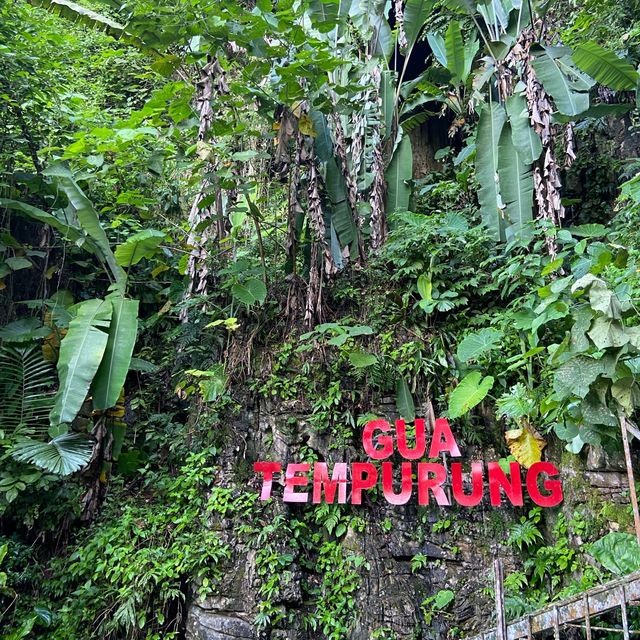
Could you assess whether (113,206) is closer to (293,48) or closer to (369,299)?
(293,48)

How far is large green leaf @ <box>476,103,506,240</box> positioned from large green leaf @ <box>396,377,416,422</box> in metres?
1.90

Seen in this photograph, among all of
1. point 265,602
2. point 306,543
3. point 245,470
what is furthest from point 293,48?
point 265,602

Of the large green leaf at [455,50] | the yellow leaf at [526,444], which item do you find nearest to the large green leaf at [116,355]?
the yellow leaf at [526,444]

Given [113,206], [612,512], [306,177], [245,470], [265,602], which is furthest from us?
[113,206]

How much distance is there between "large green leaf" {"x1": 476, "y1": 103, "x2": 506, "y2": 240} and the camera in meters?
5.64

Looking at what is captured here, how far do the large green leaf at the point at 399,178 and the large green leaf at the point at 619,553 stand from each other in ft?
12.6

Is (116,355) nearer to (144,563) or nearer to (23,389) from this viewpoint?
(23,389)

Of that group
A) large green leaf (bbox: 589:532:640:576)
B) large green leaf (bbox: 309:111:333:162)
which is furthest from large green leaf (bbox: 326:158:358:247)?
large green leaf (bbox: 589:532:640:576)

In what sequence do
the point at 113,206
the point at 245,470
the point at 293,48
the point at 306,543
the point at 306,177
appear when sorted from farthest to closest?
the point at 113,206 → the point at 306,177 → the point at 293,48 → the point at 245,470 → the point at 306,543

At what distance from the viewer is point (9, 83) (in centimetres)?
545

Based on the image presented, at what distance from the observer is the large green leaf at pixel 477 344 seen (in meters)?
4.70

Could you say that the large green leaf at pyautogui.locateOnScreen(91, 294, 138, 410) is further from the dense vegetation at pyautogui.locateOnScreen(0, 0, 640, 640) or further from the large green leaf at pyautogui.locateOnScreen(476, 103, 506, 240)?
the large green leaf at pyautogui.locateOnScreen(476, 103, 506, 240)

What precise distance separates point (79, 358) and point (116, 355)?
0.32 metres

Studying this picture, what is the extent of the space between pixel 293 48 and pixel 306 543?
4.62 metres
